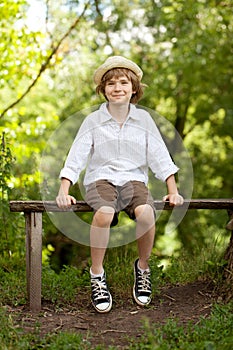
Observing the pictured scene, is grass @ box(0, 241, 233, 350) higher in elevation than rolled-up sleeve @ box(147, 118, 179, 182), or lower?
lower

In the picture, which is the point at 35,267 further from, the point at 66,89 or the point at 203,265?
the point at 66,89

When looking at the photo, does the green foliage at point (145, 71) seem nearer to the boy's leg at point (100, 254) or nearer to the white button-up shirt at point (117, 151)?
the white button-up shirt at point (117, 151)

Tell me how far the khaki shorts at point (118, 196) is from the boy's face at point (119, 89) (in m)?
0.57

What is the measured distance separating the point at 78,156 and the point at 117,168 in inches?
10.5

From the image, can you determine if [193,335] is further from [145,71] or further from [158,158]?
[145,71]

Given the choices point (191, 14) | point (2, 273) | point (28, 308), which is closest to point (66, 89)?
point (191, 14)

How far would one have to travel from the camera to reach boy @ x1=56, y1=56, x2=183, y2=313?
396cm

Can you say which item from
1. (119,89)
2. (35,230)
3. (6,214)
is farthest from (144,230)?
(6,214)

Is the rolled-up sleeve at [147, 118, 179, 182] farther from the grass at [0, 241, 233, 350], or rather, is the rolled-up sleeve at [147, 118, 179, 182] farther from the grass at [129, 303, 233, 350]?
the grass at [129, 303, 233, 350]

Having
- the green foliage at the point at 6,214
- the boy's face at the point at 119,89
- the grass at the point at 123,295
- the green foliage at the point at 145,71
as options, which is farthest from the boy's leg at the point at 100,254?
the green foliage at the point at 145,71

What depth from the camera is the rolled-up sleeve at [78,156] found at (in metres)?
4.03

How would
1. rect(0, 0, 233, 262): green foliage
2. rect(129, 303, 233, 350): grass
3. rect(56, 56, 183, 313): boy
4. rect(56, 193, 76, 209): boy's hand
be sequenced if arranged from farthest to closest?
rect(0, 0, 233, 262): green foliage
rect(56, 56, 183, 313): boy
rect(56, 193, 76, 209): boy's hand
rect(129, 303, 233, 350): grass

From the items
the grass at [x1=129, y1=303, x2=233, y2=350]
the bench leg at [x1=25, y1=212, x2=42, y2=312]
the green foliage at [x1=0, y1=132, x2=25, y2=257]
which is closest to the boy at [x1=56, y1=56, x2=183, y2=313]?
the bench leg at [x1=25, y1=212, x2=42, y2=312]

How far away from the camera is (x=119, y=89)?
4176 millimetres
